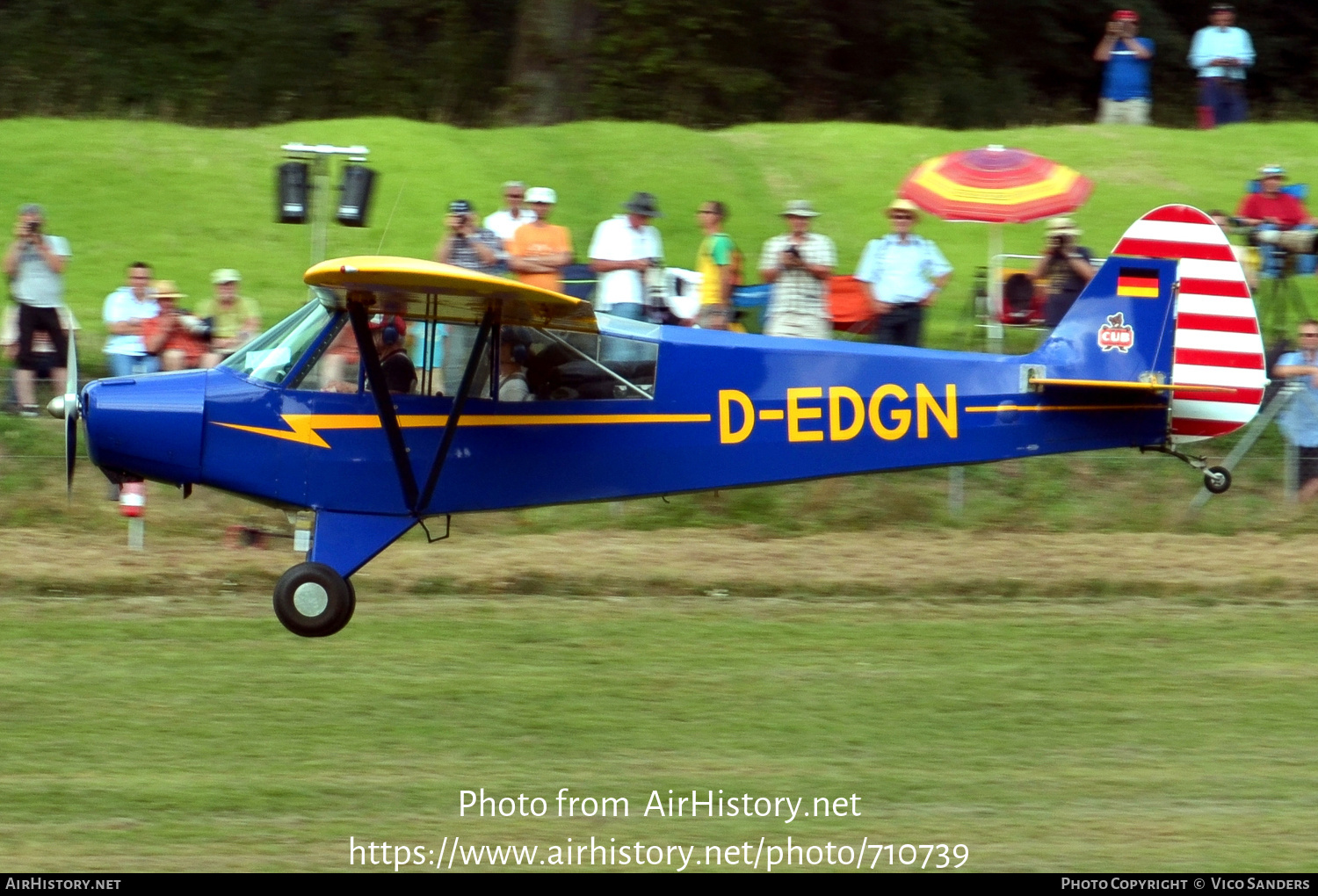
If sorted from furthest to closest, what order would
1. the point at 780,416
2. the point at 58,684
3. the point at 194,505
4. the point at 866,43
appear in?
1. the point at 866,43
2. the point at 194,505
3. the point at 780,416
4. the point at 58,684

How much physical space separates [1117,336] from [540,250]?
5.09 m

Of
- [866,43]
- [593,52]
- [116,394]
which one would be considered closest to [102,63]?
[593,52]

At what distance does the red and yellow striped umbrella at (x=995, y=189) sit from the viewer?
560 inches

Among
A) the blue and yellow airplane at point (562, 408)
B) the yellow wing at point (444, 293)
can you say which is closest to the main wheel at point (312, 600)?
the blue and yellow airplane at point (562, 408)

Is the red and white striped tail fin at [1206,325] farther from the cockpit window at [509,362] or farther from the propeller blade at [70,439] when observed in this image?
the propeller blade at [70,439]

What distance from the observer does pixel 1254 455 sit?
14.2 metres

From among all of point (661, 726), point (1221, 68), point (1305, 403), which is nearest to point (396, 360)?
point (661, 726)

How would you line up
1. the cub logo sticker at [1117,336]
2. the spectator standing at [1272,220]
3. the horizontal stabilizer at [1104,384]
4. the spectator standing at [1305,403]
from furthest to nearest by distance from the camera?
1. the spectator standing at [1272,220]
2. the spectator standing at [1305,403]
3. the cub logo sticker at [1117,336]
4. the horizontal stabilizer at [1104,384]

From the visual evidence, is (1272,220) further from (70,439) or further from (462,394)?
(70,439)

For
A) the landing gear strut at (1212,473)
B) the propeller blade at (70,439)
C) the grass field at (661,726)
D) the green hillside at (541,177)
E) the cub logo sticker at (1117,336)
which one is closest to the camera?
the grass field at (661,726)

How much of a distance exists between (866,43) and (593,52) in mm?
5883

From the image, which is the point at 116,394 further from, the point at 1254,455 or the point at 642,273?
the point at 1254,455

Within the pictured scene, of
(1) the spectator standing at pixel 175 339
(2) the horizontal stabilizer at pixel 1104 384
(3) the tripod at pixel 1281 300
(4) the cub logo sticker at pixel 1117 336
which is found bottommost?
(1) the spectator standing at pixel 175 339

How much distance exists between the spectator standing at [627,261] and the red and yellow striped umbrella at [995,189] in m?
2.29
